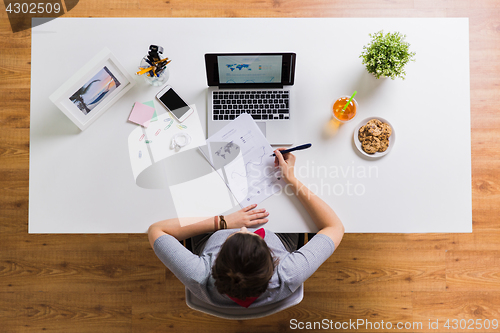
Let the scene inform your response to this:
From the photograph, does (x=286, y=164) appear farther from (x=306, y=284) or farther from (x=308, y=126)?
(x=306, y=284)

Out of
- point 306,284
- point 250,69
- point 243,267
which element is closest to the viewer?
point 243,267

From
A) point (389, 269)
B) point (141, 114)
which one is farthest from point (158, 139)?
point (389, 269)

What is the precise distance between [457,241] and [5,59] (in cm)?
276

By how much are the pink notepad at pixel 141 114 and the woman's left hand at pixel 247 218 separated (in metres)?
0.47

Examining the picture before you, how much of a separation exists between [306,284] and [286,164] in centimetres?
90

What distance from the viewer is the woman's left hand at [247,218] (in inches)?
42.9

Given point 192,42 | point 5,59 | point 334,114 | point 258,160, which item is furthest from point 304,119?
point 5,59

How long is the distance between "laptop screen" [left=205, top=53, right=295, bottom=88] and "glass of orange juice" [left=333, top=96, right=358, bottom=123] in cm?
19

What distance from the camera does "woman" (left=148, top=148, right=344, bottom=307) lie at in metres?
0.85

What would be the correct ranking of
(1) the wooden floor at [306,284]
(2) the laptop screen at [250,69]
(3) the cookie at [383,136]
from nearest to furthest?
(2) the laptop screen at [250,69], (3) the cookie at [383,136], (1) the wooden floor at [306,284]

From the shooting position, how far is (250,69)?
1.06 metres

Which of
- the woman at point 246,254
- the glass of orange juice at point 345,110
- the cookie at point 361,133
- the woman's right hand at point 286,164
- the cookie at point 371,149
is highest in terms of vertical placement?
the glass of orange juice at point 345,110

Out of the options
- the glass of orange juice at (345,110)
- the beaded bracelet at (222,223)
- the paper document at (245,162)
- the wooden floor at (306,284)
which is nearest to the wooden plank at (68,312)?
the wooden floor at (306,284)

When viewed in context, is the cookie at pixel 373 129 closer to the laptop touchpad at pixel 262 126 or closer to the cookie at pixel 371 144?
the cookie at pixel 371 144
